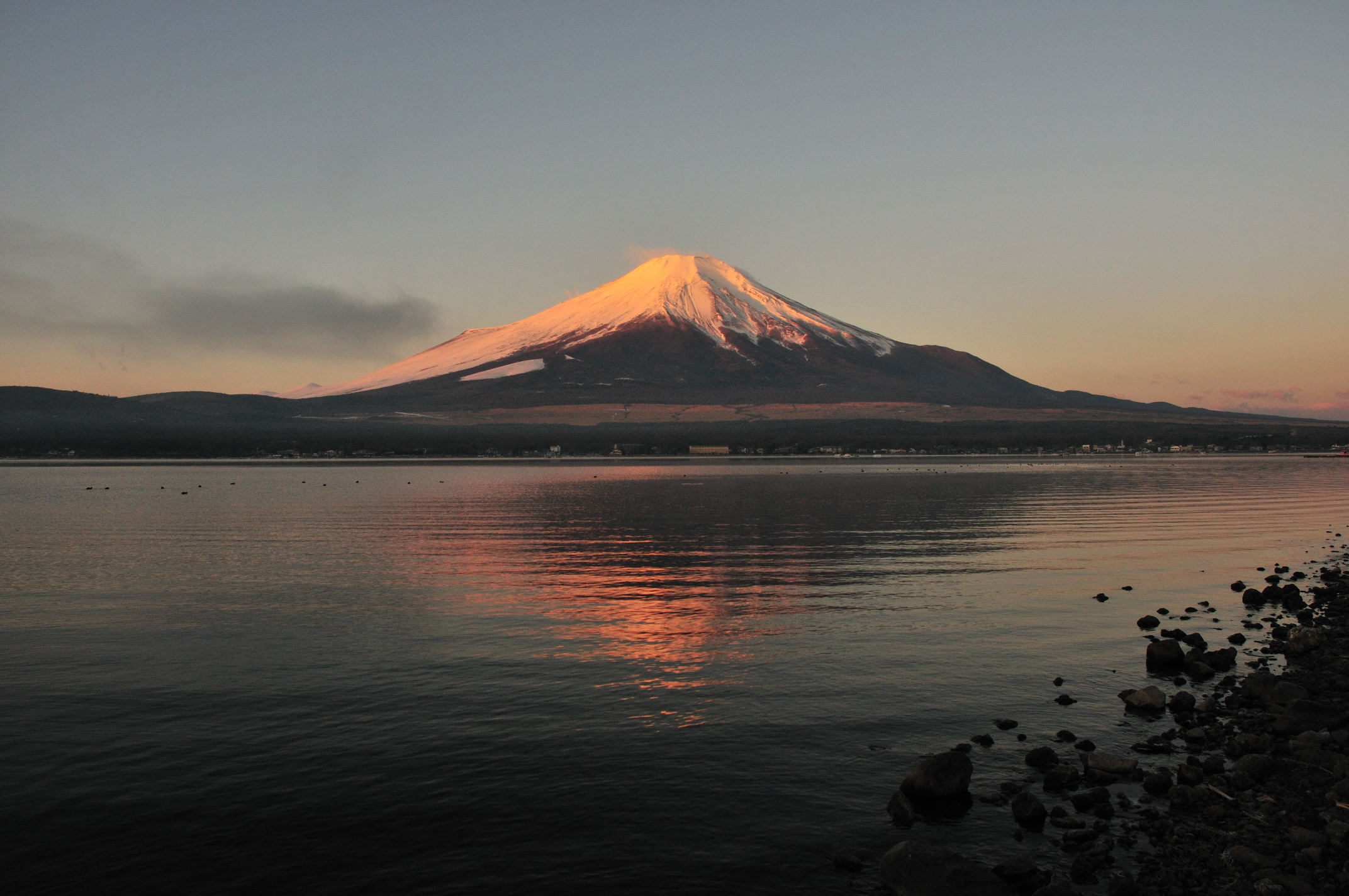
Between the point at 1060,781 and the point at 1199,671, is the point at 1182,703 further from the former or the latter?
the point at 1060,781

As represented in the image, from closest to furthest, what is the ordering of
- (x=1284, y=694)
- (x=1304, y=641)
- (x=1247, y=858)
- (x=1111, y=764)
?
(x=1247, y=858)
(x=1111, y=764)
(x=1284, y=694)
(x=1304, y=641)

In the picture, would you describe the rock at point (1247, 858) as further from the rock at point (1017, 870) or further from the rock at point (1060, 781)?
the rock at point (1060, 781)

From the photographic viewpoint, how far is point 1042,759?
1503 centimetres

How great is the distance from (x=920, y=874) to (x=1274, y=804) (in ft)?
18.3

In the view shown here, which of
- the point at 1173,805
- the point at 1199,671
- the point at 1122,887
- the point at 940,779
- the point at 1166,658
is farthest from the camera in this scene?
the point at 1166,658

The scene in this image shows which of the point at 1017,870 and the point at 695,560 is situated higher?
the point at 695,560

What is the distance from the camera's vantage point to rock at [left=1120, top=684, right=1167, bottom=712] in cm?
1775

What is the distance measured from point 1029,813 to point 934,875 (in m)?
2.49

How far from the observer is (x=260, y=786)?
14.1 metres


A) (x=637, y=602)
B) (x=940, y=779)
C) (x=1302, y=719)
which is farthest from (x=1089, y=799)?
(x=637, y=602)

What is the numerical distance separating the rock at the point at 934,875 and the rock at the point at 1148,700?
25.8ft

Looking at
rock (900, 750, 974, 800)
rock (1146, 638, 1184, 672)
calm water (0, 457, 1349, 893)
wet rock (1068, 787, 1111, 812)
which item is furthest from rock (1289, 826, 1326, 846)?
rock (1146, 638, 1184, 672)

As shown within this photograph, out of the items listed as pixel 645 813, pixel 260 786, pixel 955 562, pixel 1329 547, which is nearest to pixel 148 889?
pixel 260 786

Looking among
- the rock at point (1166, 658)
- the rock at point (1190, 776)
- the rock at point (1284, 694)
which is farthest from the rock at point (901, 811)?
the rock at point (1166, 658)
